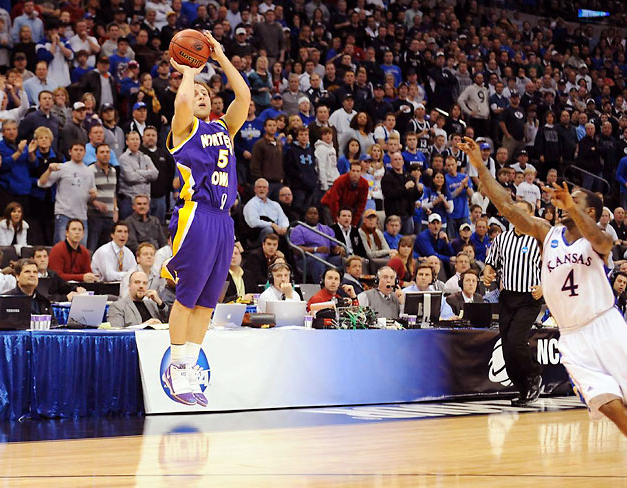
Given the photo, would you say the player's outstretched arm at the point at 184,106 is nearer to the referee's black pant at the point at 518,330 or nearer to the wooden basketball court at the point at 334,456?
the wooden basketball court at the point at 334,456

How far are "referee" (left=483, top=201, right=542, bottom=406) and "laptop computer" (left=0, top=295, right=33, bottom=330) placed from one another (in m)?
4.81

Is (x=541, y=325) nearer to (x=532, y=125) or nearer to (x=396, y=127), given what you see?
(x=396, y=127)

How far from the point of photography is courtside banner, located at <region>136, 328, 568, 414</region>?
30.0 feet

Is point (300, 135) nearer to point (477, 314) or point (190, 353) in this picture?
point (477, 314)

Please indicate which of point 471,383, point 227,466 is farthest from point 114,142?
point 227,466

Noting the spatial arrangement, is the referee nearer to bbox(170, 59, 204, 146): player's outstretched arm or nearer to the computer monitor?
the computer monitor

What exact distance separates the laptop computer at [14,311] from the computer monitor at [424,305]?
4.36 m

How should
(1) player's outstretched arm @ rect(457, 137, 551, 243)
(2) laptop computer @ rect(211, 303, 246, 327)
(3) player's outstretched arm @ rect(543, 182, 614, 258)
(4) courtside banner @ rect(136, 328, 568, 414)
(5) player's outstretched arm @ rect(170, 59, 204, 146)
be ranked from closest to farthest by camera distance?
(3) player's outstretched arm @ rect(543, 182, 614, 258) < (1) player's outstretched arm @ rect(457, 137, 551, 243) < (5) player's outstretched arm @ rect(170, 59, 204, 146) < (4) courtside banner @ rect(136, 328, 568, 414) < (2) laptop computer @ rect(211, 303, 246, 327)

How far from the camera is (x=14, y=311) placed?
8.59m

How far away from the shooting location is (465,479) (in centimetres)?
568

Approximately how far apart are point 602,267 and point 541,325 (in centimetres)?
577

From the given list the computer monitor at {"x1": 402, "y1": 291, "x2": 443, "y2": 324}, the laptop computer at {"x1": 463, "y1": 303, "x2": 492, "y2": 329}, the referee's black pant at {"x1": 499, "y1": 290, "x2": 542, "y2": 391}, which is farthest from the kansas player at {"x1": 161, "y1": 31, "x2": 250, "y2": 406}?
the laptop computer at {"x1": 463, "y1": 303, "x2": 492, "y2": 329}

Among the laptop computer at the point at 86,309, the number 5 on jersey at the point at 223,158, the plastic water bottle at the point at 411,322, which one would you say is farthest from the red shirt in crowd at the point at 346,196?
the number 5 on jersey at the point at 223,158

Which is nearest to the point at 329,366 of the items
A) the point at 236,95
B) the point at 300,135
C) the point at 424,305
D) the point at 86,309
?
the point at 424,305
